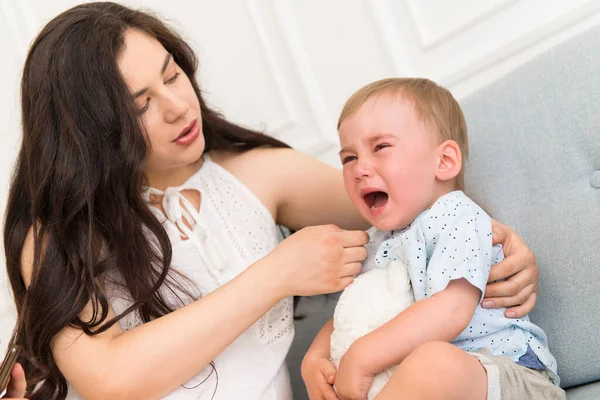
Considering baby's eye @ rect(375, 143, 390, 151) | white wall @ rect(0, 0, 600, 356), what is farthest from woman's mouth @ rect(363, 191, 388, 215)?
white wall @ rect(0, 0, 600, 356)

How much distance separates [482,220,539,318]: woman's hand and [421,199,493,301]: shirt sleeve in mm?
75

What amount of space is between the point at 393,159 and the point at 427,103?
0.15 meters

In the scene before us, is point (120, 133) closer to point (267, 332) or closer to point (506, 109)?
point (267, 332)

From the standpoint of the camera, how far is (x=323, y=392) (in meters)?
1.36

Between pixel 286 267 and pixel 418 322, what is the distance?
1.17 feet

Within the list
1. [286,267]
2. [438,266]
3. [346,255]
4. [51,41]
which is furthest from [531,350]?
[51,41]

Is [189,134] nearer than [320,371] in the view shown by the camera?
Answer: No

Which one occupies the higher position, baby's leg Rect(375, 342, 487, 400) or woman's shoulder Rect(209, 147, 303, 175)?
woman's shoulder Rect(209, 147, 303, 175)

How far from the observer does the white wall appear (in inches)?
79.4

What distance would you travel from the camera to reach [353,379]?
48.9 inches

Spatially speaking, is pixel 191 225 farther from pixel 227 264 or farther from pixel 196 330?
pixel 196 330

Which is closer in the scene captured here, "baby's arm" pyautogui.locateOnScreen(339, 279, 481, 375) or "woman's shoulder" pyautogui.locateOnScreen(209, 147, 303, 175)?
"baby's arm" pyautogui.locateOnScreen(339, 279, 481, 375)

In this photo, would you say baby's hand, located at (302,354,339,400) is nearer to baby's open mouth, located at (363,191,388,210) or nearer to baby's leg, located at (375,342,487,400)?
baby's leg, located at (375,342,487,400)

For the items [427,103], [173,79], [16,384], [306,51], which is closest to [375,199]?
[427,103]
